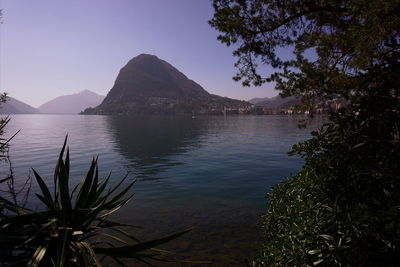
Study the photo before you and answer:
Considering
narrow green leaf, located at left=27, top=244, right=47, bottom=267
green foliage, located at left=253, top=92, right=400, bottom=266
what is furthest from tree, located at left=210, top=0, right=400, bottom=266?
narrow green leaf, located at left=27, top=244, right=47, bottom=267

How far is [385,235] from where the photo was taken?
10.1 feet

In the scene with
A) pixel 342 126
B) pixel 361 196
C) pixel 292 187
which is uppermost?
pixel 342 126

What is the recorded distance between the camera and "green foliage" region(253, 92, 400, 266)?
324 centimetres

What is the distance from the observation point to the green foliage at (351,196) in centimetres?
324

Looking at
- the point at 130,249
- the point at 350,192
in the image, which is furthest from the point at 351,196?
the point at 130,249

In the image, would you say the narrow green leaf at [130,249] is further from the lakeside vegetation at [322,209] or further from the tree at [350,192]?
the tree at [350,192]

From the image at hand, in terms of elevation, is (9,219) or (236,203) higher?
(9,219)

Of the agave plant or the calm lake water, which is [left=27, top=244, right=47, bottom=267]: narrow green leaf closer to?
the agave plant

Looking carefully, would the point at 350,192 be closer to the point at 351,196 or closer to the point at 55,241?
the point at 351,196

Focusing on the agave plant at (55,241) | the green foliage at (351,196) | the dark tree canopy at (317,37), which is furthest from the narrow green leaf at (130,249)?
the dark tree canopy at (317,37)

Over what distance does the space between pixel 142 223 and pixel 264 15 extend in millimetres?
11824

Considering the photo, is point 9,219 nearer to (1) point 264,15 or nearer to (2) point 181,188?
(1) point 264,15

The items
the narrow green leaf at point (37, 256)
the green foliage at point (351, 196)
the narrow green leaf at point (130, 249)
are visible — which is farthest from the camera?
the green foliage at point (351, 196)

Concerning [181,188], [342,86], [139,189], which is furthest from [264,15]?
[139,189]
